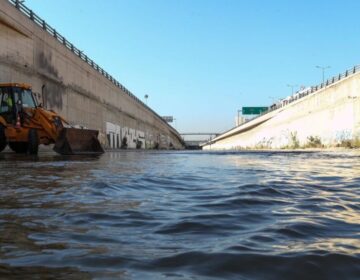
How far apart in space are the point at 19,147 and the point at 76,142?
8.98 feet

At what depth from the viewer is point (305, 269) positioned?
3199mm

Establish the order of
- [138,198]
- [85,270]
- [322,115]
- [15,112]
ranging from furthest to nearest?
1. [322,115]
2. [15,112]
3. [138,198]
4. [85,270]

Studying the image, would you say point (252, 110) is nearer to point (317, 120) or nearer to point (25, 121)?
point (317, 120)

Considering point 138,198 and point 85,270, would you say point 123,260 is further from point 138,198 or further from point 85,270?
point 138,198

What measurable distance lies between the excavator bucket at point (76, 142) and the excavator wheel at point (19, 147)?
4.61ft

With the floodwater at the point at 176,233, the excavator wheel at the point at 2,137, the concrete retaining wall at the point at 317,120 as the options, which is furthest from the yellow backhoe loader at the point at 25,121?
the concrete retaining wall at the point at 317,120

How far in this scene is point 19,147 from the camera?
71.5ft

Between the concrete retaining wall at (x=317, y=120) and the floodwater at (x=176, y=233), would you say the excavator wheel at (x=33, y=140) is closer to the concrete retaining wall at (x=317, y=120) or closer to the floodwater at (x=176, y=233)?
the floodwater at (x=176, y=233)

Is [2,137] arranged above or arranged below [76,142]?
above

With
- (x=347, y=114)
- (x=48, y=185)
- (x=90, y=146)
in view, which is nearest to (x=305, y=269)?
(x=48, y=185)

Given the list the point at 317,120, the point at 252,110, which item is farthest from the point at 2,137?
the point at 252,110

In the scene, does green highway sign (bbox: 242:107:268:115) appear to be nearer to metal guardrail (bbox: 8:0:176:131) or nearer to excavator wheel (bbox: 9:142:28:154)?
metal guardrail (bbox: 8:0:176:131)

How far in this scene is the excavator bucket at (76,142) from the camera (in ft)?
70.7

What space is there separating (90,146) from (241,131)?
7421 centimetres
